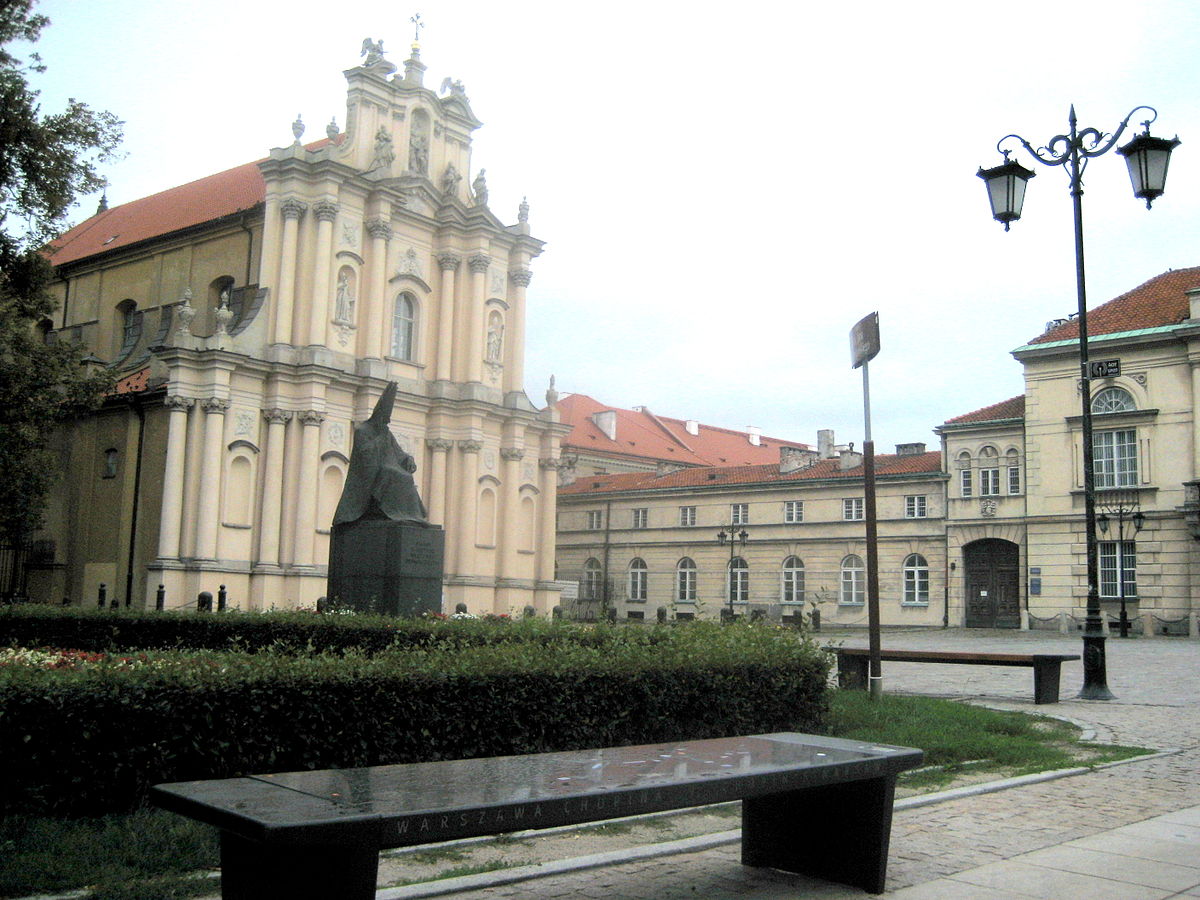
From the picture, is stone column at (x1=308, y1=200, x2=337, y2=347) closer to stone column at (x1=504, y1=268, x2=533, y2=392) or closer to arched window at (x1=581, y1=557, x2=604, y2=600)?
stone column at (x1=504, y1=268, x2=533, y2=392)

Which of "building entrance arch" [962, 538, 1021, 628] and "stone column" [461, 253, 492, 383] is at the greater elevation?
"stone column" [461, 253, 492, 383]

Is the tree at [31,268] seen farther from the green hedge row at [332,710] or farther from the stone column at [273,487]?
the green hedge row at [332,710]

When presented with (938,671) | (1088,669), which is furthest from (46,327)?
(1088,669)

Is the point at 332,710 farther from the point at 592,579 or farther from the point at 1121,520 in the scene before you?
the point at 592,579

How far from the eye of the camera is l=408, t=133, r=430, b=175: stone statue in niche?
4350 centimetres

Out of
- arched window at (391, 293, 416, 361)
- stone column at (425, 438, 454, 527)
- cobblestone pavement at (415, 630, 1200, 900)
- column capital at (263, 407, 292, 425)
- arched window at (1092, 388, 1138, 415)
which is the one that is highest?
arched window at (391, 293, 416, 361)

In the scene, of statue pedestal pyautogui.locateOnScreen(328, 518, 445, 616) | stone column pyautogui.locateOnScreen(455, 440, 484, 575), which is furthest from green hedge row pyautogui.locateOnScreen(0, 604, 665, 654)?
stone column pyautogui.locateOnScreen(455, 440, 484, 575)

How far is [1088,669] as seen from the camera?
1650 cm

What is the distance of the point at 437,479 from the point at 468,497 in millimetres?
1393

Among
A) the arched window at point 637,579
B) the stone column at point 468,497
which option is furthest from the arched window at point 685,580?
the stone column at point 468,497

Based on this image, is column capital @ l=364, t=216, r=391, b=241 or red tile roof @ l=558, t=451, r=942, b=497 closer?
column capital @ l=364, t=216, r=391, b=241

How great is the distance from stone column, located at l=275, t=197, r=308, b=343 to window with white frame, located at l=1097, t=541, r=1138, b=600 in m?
31.7

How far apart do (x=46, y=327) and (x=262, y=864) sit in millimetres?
50188

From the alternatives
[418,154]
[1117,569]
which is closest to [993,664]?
[1117,569]
